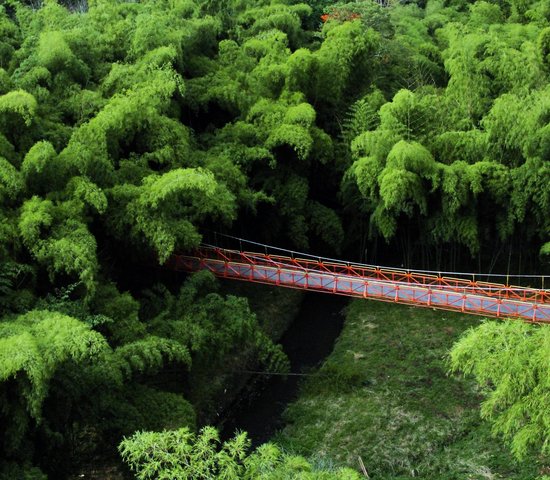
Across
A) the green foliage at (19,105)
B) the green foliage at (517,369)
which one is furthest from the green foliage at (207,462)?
the green foliage at (19,105)

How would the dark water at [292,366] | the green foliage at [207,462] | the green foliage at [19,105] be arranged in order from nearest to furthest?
the green foliage at [207,462], the green foliage at [19,105], the dark water at [292,366]

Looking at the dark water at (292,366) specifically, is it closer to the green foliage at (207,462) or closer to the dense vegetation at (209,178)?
the dense vegetation at (209,178)

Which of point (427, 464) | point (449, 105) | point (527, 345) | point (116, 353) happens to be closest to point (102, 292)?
point (116, 353)

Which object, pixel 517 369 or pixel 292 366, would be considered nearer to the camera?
pixel 517 369

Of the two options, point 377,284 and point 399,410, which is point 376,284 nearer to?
point 377,284

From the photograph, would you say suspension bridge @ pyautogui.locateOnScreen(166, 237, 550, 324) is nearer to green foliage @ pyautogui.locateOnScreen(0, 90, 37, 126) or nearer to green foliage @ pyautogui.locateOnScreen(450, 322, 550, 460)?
green foliage @ pyautogui.locateOnScreen(0, 90, 37, 126)

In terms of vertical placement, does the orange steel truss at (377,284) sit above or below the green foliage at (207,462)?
below

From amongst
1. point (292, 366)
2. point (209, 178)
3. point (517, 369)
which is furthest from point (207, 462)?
point (292, 366)
